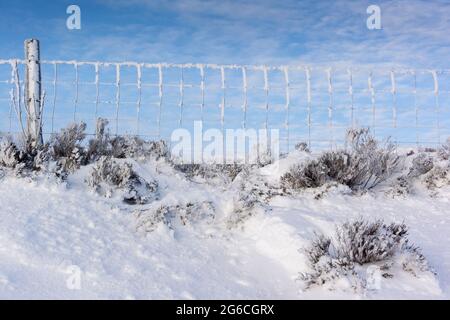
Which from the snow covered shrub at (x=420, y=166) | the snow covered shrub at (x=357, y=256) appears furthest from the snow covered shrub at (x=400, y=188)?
the snow covered shrub at (x=357, y=256)

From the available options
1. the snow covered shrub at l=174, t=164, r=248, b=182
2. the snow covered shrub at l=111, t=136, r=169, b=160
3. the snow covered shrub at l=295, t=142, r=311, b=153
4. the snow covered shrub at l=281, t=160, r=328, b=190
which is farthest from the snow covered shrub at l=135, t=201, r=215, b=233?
the snow covered shrub at l=295, t=142, r=311, b=153

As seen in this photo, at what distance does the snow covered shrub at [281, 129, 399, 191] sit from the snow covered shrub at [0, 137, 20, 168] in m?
3.97

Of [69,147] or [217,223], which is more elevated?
[69,147]

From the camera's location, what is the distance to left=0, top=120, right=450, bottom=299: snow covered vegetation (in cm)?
589

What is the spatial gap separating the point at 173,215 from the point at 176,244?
2.34ft

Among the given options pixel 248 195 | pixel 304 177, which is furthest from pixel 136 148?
pixel 304 177

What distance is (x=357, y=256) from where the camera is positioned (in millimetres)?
6117

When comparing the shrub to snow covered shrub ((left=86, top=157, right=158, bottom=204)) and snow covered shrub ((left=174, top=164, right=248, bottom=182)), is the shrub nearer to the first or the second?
snow covered shrub ((left=174, top=164, right=248, bottom=182))

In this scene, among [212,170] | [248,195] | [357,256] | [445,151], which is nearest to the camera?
[357,256]

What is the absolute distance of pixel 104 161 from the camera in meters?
8.23

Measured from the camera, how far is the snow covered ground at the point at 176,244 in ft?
19.0

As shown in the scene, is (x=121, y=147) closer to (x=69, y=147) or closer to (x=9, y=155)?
(x=69, y=147)
